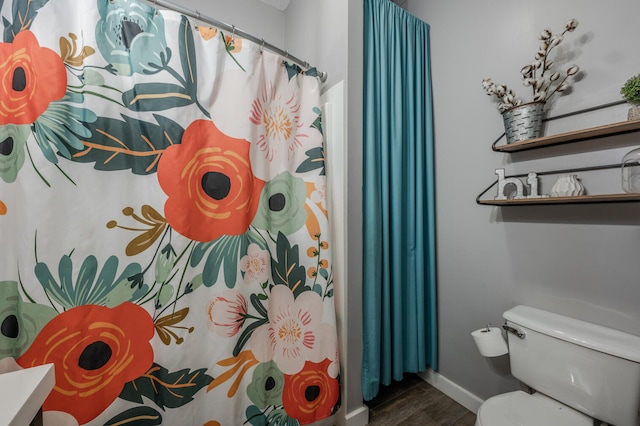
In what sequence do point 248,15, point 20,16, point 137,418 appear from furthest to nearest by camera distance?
1. point 248,15
2. point 137,418
3. point 20,16

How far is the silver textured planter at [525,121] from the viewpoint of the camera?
1077mm

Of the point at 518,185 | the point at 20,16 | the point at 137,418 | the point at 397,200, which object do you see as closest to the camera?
the point at 20,16

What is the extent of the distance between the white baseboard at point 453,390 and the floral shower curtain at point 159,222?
78 cm

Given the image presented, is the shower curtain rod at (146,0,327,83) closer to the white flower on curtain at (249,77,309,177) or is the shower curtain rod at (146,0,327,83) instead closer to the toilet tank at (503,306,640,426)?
the white flower on curtain at (249,77,309,177)

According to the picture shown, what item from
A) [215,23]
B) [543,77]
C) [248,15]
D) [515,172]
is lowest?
[515,172]

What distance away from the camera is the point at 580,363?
3.08 ft

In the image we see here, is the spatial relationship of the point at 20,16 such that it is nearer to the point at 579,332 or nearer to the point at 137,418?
the point at 137,418

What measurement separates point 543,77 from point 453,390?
5.56 feet

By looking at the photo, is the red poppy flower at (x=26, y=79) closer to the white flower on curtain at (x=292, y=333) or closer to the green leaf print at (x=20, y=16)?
the green leaf print at (x=20, y=16)

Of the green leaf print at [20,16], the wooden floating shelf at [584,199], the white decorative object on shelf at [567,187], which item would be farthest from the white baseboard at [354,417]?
the green leaf print at [20,16]

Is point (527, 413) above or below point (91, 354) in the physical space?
below

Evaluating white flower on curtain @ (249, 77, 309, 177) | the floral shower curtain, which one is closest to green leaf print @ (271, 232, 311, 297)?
the floral shower curtain

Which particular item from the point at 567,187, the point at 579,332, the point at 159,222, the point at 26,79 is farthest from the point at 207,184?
the point at 579,332

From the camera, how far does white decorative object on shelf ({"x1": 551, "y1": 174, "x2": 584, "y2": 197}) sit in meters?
1.01
